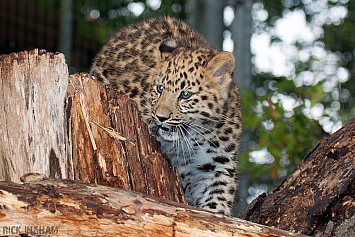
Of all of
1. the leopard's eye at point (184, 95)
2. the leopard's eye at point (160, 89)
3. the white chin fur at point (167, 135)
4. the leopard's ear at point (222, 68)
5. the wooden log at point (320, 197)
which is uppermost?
the leopard's ear at point (222, 68)

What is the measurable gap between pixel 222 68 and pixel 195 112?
15.0 inches

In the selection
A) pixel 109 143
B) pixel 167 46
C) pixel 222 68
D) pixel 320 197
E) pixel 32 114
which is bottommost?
pixel 320 197

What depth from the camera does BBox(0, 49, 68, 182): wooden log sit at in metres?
2.69

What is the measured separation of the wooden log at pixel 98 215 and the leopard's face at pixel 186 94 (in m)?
1.19

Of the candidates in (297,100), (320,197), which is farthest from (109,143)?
(297,100)

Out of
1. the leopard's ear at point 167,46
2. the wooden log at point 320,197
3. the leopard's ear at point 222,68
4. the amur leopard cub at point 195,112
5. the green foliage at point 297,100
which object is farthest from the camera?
the green foliage at point 297,100

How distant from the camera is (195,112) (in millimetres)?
3686

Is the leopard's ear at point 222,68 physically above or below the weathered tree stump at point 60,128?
above

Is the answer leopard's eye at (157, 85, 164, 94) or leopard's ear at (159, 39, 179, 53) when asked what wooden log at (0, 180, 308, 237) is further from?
leopard's ear at (159, 39, 179, 53)

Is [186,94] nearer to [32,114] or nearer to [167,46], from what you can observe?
[167,46]

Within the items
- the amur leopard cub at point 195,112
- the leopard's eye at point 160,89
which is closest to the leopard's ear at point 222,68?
the amur leopard cub at point 195,112

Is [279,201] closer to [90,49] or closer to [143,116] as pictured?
[143,116]

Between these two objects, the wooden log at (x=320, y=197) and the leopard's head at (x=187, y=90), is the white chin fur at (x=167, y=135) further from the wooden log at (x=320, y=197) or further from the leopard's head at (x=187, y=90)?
the wooden log at (x=320, y=197)

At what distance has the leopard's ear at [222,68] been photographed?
12.3 ft
